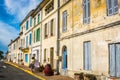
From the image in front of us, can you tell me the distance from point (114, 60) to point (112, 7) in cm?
336

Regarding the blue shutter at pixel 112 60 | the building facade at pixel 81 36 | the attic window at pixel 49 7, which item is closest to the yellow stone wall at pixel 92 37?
the building facade at pixel 81 36

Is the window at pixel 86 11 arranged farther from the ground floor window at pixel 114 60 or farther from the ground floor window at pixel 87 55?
the ground floor window at pixel 114 60

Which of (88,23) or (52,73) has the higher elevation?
(88,23)

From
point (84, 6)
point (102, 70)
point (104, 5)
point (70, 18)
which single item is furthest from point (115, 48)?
point (70, 18)

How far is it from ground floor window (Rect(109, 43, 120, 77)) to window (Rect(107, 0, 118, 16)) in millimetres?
2059

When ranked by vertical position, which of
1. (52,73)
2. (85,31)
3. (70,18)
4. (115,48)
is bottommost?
(52,73)

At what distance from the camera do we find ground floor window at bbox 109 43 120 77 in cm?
1564

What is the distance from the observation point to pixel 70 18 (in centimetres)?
2348

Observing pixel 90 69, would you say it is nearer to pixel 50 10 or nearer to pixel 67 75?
pixel 67 75

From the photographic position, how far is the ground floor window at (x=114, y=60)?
616 inches

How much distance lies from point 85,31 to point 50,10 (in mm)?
11355

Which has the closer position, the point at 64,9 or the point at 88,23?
the point at 88,23

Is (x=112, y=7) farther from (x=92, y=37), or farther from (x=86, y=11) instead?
(x=86, y=11)

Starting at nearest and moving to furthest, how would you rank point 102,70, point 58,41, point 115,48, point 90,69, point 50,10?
point 115,48, point 102,70, point 90,69, point 58,41, point 50,10
